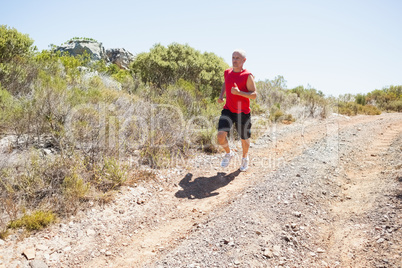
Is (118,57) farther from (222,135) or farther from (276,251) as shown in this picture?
(276,251)

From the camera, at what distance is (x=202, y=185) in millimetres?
4754

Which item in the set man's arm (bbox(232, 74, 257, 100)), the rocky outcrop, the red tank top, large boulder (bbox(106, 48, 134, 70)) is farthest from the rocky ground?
large boulder (bbox(106, 48, 134, 70))

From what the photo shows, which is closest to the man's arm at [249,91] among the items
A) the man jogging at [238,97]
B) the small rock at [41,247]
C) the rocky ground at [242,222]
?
the man jogging at [238,97]

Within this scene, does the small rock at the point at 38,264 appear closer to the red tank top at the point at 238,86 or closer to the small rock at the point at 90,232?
the small rock at the point at 90,232

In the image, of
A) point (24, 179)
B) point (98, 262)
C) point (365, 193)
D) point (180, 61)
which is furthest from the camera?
point (180, 61)

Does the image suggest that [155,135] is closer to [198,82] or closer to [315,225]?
[315,225]

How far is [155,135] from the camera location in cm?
551

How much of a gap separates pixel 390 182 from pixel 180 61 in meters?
7.33

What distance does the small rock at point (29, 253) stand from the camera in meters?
2.74

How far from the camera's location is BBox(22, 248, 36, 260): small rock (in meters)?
2.74

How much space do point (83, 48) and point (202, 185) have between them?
10.4 meters

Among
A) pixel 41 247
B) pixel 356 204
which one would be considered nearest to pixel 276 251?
pixel 356 204

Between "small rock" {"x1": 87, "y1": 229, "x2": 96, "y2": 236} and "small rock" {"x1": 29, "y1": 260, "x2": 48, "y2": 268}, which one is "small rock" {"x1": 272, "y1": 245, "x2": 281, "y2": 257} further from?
"small rock" {"x1": 29, "y1": 260, "x2": 48, "y2": 268}

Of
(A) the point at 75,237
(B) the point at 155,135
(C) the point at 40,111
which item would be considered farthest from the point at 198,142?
(A) the point at 75,237
